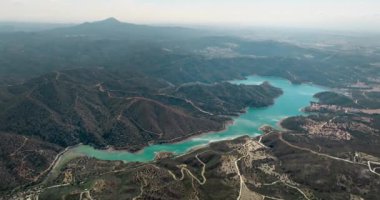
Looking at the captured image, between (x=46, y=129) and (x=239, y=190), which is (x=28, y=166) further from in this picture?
(x=239, y=190)

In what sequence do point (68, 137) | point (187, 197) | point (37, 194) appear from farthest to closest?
1. point (68, 137)
2. point (37, 194)
3. point (187, 197)

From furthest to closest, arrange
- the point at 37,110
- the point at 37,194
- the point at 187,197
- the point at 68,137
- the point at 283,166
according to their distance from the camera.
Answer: the point at 37,110 → the point at 68,137 → the point at 283,166 → the point at 37,194 → the point at 187,197

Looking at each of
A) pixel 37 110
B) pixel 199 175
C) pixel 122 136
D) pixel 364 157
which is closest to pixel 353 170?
pixel 364 157

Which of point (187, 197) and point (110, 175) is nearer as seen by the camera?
point (187, 197)

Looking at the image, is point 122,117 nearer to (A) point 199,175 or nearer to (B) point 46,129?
(B) point 46,129

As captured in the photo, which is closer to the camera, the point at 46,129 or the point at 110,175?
the point at 110,175

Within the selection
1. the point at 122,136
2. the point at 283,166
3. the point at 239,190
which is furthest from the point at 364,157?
the point at 122,136

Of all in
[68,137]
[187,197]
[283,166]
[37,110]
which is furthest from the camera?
[37,110]

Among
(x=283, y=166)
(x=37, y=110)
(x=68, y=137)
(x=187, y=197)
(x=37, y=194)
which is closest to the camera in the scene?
(x=187, y=197)
